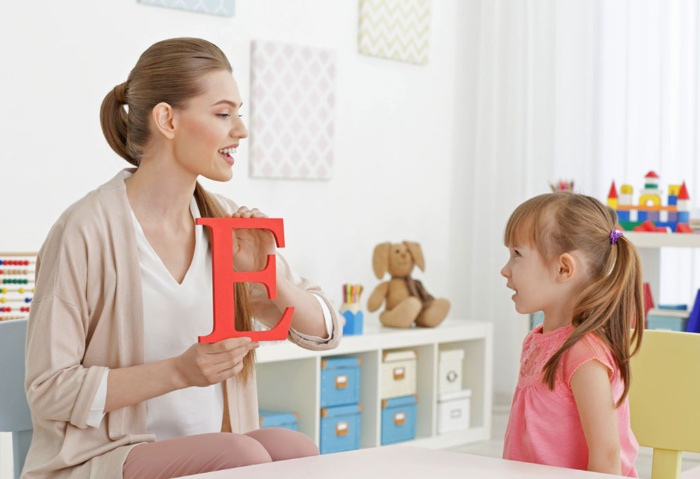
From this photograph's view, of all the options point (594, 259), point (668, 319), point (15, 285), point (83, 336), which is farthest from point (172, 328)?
point (668, 319)

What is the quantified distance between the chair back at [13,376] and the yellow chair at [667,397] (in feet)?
3.09

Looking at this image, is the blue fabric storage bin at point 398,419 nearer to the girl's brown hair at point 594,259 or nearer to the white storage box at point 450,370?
the white storage box at point 450,370

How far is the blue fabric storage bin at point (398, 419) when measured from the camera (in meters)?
3.77

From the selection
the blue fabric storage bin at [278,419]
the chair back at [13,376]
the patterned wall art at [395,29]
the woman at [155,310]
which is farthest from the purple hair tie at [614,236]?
the patterned wall art at [395,29]

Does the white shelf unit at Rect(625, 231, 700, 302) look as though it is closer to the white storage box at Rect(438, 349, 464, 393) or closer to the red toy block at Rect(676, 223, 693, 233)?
the red toy block at Rect(676, 223, 693, 233)

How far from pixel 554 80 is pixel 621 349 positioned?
309 centimetres

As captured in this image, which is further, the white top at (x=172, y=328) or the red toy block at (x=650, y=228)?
the red toy block at (x=650, y=228)

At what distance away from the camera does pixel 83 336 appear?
5.13 ft

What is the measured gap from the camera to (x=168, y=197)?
5.55 feet

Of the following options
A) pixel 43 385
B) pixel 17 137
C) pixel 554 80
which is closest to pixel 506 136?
pixel 554 80

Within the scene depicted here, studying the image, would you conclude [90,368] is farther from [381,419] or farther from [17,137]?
[381,419]

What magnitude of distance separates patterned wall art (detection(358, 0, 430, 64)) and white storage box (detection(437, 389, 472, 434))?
135 centimetres

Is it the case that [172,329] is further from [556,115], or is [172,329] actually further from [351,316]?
[556,115]

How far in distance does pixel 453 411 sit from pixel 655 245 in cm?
98
